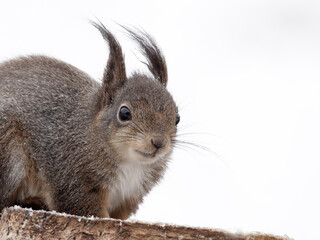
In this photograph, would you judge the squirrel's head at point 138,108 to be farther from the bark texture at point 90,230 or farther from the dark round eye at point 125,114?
the bark texture at point 90,230

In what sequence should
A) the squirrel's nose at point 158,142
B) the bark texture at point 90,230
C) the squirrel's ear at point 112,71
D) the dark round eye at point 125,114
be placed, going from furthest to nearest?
the squirrel's ear at point 112,71, the dark round eye at point 125,114, the squirrel's nose at point 158,142, the bark texture at point 90,230

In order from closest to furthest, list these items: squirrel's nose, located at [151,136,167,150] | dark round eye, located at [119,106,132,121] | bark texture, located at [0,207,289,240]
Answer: bark texture, located at [0,207,289,240]
squirrel's nose, located at [151,136,167,150]
dark round eye, located at [119,106,132,121]

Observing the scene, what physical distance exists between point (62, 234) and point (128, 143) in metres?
0.60

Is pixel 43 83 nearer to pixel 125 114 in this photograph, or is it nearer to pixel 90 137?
pixel 90 137

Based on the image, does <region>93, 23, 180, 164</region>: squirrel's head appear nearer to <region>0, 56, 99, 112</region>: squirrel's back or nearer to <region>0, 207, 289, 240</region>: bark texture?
<region>0, 56, 99, 112</region>: squirrel's back

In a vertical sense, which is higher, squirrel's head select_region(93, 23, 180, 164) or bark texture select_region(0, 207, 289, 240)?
squirrel's head select_region(93, 23, 180, 164)

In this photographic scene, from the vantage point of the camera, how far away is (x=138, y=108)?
2.41 metres

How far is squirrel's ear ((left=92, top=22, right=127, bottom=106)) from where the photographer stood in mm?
2568

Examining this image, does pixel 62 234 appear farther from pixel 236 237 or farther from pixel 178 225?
pixel 236 237

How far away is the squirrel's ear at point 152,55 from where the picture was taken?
106 inches

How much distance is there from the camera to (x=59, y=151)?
8.27 feet

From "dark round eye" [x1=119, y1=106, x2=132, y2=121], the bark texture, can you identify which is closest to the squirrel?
"dark round eye" [x1=119, y1=106, x2=132, y2=121]

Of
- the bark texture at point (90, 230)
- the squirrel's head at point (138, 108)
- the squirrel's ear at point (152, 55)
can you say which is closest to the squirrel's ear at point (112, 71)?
the squirrel's head at point (138, 108)

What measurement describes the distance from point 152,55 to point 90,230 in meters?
1.09
